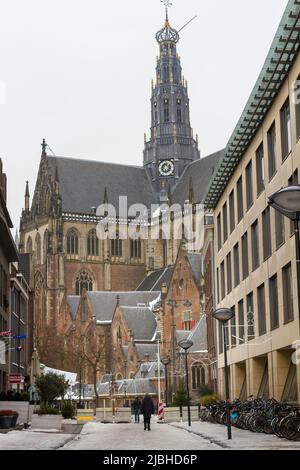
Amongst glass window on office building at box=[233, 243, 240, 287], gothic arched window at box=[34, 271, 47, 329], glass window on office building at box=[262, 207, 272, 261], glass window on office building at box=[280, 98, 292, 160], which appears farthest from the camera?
gothic arched window at box=[34, 271, 47, 329]

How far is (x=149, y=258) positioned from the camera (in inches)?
4998

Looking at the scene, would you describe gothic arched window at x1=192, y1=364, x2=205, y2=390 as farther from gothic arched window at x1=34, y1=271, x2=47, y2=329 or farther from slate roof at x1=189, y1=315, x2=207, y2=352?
gothic arched window at x1=34, y1=271, x2=47, y2=329

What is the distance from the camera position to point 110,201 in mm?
132250

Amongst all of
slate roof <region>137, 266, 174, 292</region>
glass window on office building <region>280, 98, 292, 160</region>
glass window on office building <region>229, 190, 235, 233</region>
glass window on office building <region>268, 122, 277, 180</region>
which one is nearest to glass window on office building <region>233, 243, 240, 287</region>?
glass window on office building <region>229, 190, 235, 233</region>

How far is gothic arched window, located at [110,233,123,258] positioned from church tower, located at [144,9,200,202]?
11055 mm

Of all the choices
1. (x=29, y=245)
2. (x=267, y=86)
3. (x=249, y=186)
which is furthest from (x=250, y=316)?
(x=29, y=245)

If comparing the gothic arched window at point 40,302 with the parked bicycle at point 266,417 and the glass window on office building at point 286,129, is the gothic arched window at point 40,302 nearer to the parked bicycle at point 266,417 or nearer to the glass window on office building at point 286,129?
the parked bicycle at point 266,417

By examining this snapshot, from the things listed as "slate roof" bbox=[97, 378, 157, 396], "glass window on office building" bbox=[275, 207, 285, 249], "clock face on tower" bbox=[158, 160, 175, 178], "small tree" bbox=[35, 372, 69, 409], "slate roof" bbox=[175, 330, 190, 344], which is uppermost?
"clock face on tower" bbox=[158, 160, 175, 178]

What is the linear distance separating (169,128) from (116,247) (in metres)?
21.6

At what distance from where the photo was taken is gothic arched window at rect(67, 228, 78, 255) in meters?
123

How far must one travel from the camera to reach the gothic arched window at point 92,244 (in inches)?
4882

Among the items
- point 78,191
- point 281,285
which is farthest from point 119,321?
point 281,285

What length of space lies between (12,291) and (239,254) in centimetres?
→ 2056
